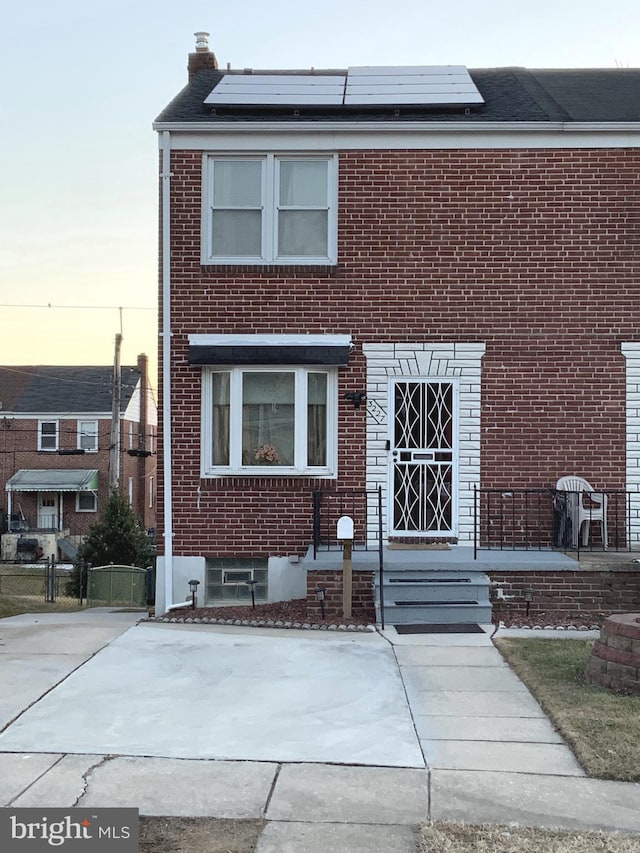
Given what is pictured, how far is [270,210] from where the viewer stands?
38.8 ft

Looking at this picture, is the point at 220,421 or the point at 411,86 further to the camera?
the point at 411,86

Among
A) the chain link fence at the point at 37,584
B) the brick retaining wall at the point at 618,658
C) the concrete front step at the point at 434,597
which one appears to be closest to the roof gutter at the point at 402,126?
the concrete front step at the point at 434,597

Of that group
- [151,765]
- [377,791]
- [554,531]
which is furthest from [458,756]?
[554,531]

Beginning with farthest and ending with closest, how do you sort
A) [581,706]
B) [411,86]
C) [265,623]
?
[411,86], [265,623], [581,706]

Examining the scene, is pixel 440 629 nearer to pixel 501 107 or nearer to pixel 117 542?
pixel 501 107

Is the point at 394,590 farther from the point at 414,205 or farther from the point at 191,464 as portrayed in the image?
the point at 414,205

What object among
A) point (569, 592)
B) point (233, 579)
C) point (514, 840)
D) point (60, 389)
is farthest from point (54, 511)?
point (514, 840)

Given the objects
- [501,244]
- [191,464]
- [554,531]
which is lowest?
[554,531]

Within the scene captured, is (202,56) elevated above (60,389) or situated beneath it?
elevated above

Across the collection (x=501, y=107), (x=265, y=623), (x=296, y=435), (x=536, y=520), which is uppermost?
(x=501, y=107)

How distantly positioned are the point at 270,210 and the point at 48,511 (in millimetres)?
29234

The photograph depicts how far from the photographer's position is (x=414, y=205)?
38.7 feet

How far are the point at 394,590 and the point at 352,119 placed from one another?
20.0 feet

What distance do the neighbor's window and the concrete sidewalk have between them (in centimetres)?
3144
